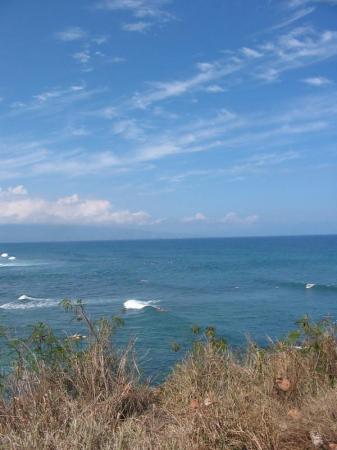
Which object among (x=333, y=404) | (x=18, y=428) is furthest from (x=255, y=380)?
(x=18, y=428)

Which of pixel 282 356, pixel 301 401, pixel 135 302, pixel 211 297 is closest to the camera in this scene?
pixel 301 401

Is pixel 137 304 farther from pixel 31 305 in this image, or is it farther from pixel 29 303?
pixel 29 303

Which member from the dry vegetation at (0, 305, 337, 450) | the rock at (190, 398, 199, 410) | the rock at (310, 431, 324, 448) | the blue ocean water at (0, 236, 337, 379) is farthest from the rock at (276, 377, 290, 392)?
the blue ocean water at (0, 236, 337, 379)

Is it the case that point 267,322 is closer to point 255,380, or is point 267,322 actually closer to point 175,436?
point 255,380

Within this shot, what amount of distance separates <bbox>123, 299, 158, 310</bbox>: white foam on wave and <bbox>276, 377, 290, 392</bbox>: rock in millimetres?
27660

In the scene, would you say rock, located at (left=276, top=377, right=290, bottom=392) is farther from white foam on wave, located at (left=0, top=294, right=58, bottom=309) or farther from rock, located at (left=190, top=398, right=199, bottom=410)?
white foam on wave, located at (left=0, top=294, right=58, bottom=309)

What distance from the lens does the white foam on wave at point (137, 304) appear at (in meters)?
34.6

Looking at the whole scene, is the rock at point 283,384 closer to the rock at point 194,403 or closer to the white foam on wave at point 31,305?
the rock at point 194,403

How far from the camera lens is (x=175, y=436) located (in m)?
4.93

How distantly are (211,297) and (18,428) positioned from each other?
3663 centimetres

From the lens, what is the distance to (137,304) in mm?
35812

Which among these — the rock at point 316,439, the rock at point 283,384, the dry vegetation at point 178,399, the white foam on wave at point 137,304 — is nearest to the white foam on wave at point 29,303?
the white foam on wave at point 137,304

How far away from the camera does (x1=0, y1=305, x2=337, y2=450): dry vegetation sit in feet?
15.9

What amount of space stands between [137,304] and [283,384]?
29.5 meters
